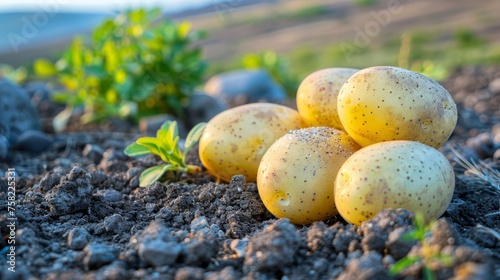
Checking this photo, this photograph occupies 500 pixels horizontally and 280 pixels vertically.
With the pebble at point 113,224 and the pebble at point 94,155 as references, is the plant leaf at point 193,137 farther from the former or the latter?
the pebble at point 94,155

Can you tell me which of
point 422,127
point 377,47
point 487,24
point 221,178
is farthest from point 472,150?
point 487,24

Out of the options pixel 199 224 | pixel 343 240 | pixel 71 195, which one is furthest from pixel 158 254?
pixel 71 195

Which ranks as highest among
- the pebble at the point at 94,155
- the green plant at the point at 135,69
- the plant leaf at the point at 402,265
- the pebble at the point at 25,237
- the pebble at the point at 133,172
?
the green plant at the point at 135,69

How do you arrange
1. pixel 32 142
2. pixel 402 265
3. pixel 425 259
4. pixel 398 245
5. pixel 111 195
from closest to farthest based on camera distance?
pixel 402 265 → pixel 425 259 → pixel 398 245 → pixel 111 195 → pixel 32 142

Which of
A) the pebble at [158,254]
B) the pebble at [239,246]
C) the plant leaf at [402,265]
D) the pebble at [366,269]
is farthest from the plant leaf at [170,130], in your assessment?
the plant leaf at [402,265]

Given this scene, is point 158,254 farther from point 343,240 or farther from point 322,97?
point 322,97

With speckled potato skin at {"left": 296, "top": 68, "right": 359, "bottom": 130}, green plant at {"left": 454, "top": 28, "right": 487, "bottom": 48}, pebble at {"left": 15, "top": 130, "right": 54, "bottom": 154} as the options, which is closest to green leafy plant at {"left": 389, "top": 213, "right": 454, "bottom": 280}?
speckled potato skin at {"left": 296, "top": 68, "right": 359, "bottom": 130}
